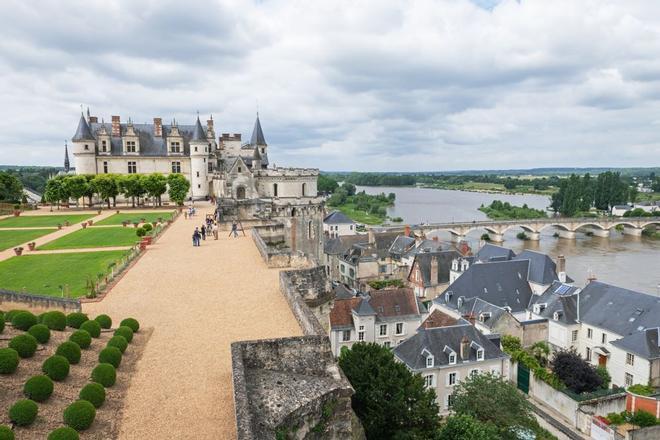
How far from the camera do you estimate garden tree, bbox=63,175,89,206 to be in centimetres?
3988

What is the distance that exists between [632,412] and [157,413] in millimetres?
18459

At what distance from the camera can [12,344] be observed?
8.63 metres

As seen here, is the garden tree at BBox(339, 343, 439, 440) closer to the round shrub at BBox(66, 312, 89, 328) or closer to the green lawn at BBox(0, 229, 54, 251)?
the round shrub at BBox(66, 312, 89, 328)

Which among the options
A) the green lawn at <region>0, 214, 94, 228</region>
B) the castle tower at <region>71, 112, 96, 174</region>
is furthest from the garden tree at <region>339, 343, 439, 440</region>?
the castle tower at <region>71, 112, 96, 174</region>

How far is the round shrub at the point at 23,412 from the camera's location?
6.71m

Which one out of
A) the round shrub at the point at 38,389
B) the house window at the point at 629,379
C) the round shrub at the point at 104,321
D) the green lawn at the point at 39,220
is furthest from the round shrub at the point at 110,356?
the green lawn at the point at 39,220

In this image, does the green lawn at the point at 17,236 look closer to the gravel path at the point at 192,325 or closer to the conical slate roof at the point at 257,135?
the gravel path at the point at 192,325

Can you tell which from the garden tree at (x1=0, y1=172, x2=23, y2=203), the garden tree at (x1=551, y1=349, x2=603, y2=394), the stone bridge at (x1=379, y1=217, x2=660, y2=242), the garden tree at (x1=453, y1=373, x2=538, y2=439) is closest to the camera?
the garden tree at (x1=453, y1=373, x2=538, y2=439)

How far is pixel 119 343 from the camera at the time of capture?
944cm

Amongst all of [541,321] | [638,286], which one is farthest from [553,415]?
[638,286]

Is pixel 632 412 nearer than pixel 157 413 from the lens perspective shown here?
No

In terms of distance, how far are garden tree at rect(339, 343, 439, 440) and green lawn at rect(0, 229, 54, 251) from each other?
780 inches

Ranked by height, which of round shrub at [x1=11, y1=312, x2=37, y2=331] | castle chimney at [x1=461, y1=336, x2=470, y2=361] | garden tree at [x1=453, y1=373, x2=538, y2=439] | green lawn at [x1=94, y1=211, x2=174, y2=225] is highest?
green lawn at [x1=94, y1=211, x2=174, y2=225]

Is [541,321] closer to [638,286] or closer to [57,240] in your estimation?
[638,286]
